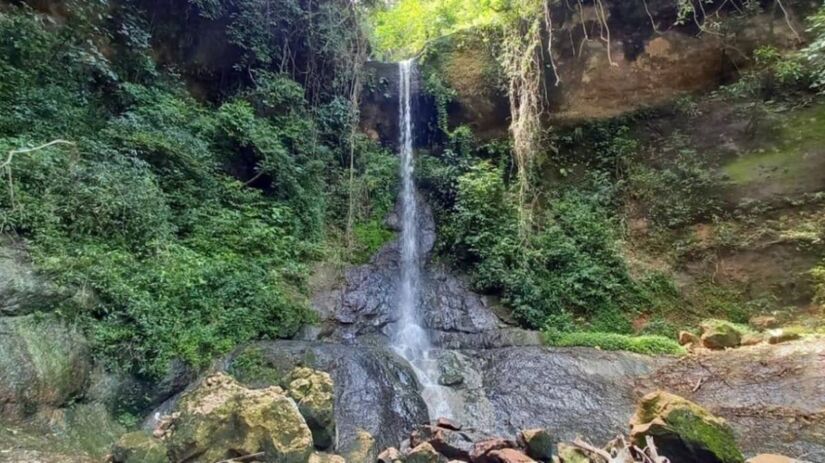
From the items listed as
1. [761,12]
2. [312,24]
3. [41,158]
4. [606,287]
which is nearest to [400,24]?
[312,24]

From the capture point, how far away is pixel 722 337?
738cm

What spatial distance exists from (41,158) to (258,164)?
3969 millimetres

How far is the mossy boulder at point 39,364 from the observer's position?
164 inches

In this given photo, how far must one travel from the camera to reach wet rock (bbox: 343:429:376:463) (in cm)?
436

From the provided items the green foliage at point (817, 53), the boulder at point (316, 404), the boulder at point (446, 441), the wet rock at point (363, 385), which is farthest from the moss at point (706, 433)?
the green foliage at point (817, 53)

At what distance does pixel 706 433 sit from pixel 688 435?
18cm

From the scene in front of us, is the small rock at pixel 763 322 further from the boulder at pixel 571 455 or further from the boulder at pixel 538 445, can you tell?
the boulder at pixel 538 445

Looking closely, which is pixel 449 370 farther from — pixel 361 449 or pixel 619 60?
pixel 619 60

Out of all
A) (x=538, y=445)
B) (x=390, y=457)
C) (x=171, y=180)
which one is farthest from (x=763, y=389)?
(x=171, y=180)

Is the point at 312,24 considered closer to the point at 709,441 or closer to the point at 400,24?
the point at 400,24

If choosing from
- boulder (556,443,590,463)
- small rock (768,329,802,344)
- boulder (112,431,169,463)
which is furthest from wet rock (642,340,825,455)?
boulder (112,431,169,463)

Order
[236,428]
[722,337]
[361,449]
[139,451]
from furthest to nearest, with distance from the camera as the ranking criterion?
[722,337] < [361,449] < [236,428] < [139,451]

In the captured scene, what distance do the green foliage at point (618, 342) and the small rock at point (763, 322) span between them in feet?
5.12

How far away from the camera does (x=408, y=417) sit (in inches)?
227
